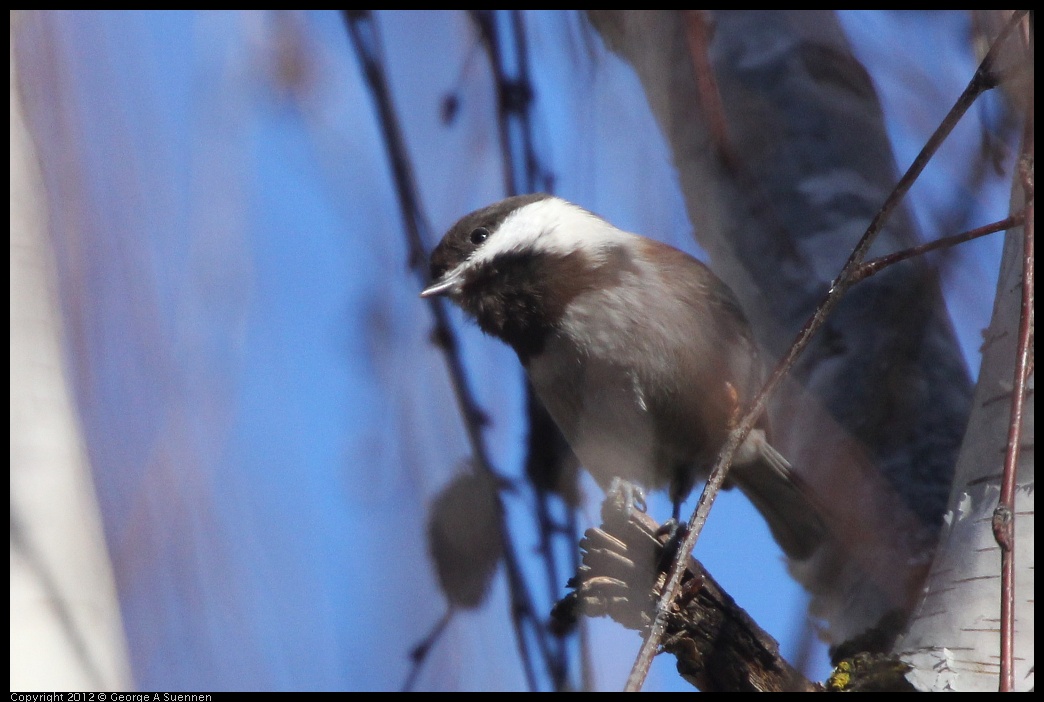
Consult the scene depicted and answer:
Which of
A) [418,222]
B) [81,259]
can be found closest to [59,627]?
[81,259]

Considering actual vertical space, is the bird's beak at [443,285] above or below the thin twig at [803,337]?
above

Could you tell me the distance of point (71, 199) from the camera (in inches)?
53.5

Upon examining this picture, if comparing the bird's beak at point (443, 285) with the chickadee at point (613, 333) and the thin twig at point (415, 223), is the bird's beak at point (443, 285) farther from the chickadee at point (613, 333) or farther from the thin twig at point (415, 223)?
the thin twig at point (415, 223)

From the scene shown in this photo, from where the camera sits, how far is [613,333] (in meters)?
2.37

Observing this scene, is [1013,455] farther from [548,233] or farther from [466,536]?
[548,233]

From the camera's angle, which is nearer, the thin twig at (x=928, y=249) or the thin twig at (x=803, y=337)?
the thin twig at (x=803, y=337)

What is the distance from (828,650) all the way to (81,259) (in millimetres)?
2023

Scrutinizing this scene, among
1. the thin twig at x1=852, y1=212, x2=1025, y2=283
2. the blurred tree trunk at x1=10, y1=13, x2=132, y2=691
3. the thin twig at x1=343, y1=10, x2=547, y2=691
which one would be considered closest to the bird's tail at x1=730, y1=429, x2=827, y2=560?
the thin twig at x1=343, y1=10, x2=547, y2=691

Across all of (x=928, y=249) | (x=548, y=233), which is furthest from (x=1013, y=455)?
(x=548, y=233)

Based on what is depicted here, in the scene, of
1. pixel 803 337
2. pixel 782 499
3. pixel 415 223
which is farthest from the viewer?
pixel 782 499

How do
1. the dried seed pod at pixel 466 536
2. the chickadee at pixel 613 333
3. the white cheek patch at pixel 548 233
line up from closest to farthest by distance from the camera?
1. the dried seed pod at pixel 466 536
2. the chickadee at pixel 613 333
3. the white cheek patch at pixel 548 233

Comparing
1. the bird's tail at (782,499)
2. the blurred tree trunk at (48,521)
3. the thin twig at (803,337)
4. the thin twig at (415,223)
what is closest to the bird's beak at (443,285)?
the thin twig at (415,223)

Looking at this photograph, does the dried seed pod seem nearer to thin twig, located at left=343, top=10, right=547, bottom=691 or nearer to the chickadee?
thin twig, located at left=343, top=10, right=547, bottom=691

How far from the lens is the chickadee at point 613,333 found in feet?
7.82
